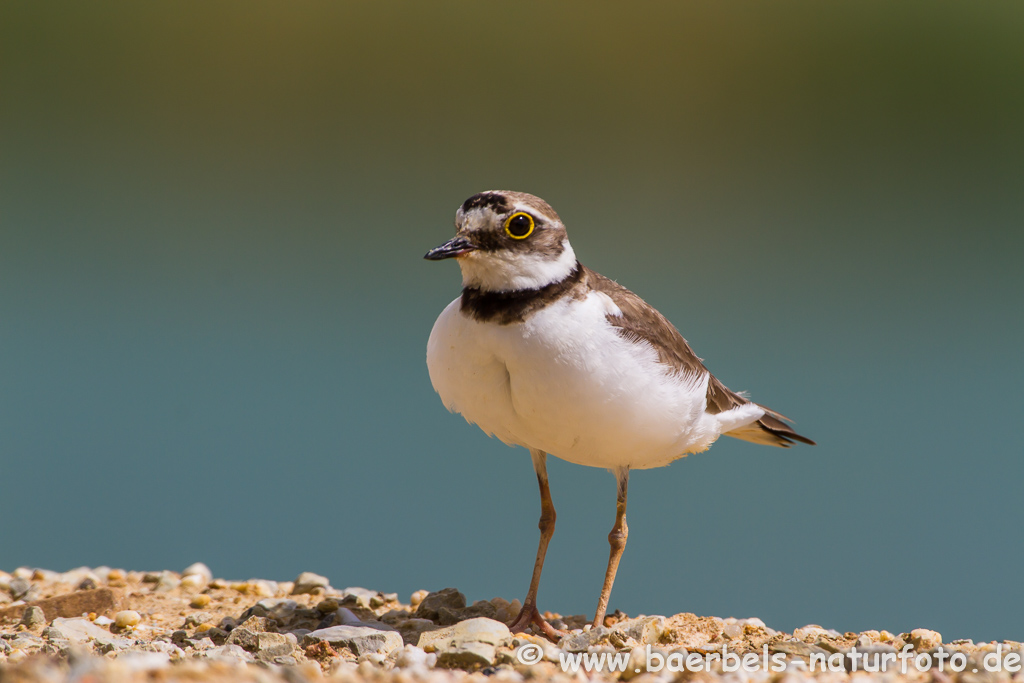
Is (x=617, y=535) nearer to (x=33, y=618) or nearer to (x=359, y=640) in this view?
(x=359, y=640)

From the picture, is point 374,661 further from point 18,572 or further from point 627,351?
point 18,572

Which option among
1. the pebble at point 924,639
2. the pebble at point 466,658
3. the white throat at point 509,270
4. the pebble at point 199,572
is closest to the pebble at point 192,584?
the pebble at point 199,572

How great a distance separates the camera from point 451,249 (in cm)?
470

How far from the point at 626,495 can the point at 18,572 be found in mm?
5445

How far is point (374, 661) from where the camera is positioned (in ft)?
14.5

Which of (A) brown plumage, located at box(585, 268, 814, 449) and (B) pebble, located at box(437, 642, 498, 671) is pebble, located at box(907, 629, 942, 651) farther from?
(B) pebble, located at box(437, 642, 498, 671)

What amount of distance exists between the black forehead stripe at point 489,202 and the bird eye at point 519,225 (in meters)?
0.06

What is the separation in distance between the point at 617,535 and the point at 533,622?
2.55 feet

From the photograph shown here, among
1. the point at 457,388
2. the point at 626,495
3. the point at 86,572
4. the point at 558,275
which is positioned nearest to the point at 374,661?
the point at 457,388

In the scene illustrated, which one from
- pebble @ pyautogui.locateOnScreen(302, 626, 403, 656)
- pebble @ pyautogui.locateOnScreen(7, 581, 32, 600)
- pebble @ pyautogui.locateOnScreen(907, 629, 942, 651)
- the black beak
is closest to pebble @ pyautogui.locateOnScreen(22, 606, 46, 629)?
pebble @ pyautogui.locateOnScreen(7, 581, 32, 600)

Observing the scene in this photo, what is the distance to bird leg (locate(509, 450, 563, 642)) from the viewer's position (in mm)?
5410

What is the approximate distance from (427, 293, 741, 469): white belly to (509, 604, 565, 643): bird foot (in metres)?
1.04

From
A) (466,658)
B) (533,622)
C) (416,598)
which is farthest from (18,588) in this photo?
(466,658)

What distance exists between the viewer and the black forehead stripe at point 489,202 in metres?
4.77
